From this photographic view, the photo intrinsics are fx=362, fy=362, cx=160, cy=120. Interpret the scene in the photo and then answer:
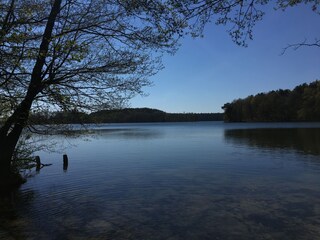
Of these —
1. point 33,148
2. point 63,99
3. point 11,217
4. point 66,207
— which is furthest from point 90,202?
point 33,148

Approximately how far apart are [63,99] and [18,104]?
2138 mm

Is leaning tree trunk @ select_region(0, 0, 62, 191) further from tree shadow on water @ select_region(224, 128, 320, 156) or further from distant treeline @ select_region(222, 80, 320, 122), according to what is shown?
distant treeline @ select_region(222, 80, 320, 122)

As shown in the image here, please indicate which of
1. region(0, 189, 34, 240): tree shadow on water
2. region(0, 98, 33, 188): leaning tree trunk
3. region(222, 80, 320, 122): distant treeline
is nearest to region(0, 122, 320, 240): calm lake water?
region(0, 189, 34, 240): tree shadow on water

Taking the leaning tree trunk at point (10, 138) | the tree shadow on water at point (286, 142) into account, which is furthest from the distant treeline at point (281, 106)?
the leaning tree trunk at point (10, 138)

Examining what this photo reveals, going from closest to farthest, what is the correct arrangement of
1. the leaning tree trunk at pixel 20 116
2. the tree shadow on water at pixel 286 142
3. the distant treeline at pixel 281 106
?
the leaning tree trunk at pixel 20 116, the tree shadow on water at pixel 286 142, the distant treeline at pixel 281 106

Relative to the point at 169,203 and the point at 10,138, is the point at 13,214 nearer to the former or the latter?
the point at 10,138

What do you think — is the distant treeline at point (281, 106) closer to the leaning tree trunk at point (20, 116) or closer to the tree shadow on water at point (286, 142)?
the tree shadow on water at point (286, 142)

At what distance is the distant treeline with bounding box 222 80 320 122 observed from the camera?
130 m

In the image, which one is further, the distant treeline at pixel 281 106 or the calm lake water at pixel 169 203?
the distant treeline at pixel 281 106

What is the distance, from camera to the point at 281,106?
501ft

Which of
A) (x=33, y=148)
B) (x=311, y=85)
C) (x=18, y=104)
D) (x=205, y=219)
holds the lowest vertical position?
(x=205, y=219)

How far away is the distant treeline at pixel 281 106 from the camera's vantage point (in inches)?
5113

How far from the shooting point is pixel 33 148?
73.0 ft

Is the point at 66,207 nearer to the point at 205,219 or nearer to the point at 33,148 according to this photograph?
the point at 205,219
